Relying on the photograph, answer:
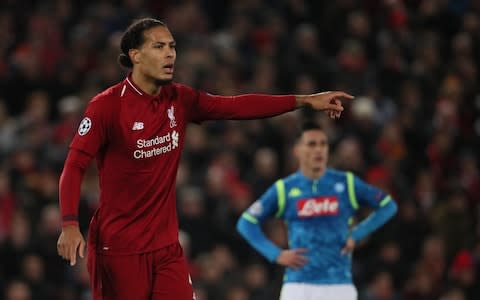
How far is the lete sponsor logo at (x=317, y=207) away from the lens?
8.58m

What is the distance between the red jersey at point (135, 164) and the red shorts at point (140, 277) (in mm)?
53

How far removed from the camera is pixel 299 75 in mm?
14938

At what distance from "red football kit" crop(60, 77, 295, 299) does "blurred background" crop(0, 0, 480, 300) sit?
4.55 meters

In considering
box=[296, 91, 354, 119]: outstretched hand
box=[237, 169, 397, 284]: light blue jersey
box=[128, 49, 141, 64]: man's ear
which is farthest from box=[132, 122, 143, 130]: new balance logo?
box=[237, 169, 397, 284]: light blue jersey

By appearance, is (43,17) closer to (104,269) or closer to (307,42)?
(307,42)

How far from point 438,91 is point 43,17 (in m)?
5.36

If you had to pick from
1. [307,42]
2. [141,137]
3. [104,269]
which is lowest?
[104,269]

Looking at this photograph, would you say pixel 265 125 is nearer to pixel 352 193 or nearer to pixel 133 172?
pixel 352 193

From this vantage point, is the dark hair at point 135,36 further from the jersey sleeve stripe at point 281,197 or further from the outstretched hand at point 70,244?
the jersey sleeve stripe at point 281,197

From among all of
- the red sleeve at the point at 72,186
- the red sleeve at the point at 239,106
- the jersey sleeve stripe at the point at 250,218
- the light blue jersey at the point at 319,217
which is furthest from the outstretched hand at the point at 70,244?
the jersey sleeve stripe at the point at 250,218

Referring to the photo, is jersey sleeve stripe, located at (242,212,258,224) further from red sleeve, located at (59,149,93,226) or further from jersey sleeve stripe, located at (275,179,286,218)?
red sleeve, located at (59,149,93,226)

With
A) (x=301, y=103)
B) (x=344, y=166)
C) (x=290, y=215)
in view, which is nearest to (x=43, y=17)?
(x=344, y=166)

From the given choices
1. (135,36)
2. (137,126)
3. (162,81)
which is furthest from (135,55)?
(137,126)

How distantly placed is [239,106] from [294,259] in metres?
1.83
